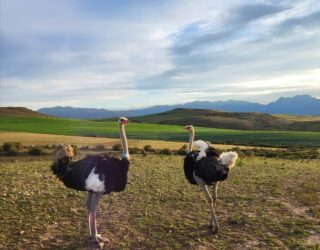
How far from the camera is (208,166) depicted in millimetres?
10734

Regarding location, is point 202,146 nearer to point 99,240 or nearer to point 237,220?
point 237,220

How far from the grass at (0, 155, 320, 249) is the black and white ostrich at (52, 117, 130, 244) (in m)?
1.00

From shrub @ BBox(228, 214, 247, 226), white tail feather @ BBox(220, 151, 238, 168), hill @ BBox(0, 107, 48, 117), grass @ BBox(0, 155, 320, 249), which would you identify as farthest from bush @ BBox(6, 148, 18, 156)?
hill @ BBox(0, 107, 48, 117)

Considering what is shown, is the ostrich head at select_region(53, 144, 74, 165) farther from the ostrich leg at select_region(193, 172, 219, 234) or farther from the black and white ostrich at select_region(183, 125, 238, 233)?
the ostrich leg at select_region(193, 172, 219, 234)

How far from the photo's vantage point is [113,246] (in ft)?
32.1

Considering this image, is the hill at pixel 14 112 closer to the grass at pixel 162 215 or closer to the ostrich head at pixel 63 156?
the grass at pixel 162 215

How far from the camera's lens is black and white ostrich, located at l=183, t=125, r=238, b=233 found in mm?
10633

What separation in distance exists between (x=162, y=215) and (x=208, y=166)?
7.10ft

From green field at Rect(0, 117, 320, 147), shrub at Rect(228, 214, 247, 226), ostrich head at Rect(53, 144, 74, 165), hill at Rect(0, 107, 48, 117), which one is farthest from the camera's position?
hill at Rect(0, 107, 48, 117)

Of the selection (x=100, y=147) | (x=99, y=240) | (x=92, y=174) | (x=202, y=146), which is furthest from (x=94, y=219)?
(x=100, y=147)

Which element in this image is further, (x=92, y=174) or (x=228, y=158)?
(x=228, y=158)

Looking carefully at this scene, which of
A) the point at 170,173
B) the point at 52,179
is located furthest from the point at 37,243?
the point at 170,173

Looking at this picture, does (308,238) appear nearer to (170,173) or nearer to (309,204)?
(309,204)

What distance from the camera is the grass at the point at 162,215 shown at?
33.3 ft
